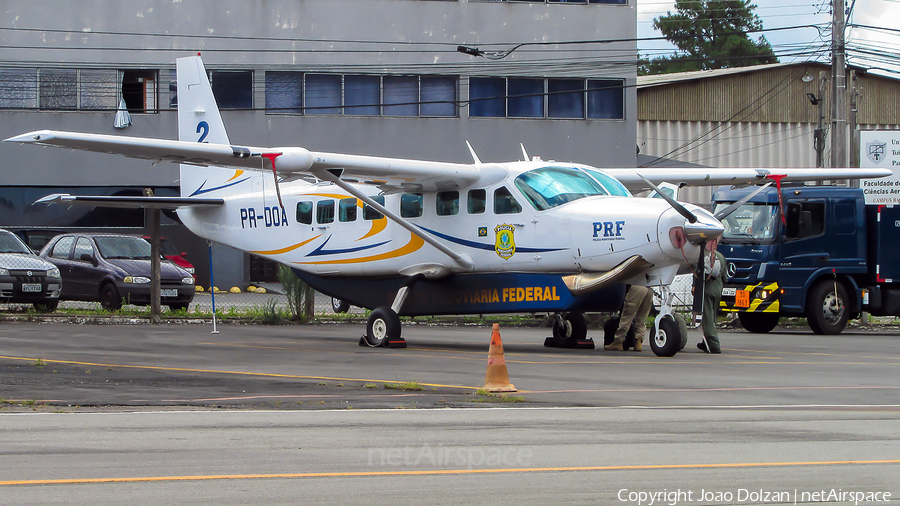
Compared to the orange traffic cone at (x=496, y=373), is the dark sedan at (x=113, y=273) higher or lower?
higher

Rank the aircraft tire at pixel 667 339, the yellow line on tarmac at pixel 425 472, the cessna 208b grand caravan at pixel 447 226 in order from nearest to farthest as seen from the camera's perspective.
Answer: the yellow line on tarmac at pixel 425 472, the cessna 208b grand caravan at pixel 447 226, the aircraft tire at pixel 667 339

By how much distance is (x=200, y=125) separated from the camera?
20.2 m

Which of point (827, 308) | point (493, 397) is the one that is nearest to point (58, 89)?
point (827, 308)

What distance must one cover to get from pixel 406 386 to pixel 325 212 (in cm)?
813

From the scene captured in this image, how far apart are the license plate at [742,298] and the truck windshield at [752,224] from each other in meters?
1.18

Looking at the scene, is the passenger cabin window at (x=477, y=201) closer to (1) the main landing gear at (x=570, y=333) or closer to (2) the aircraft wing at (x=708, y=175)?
(1) the main landing gear at (x=570, y=333)

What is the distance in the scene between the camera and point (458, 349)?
16172mm

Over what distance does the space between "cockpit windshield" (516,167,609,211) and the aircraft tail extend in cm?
663

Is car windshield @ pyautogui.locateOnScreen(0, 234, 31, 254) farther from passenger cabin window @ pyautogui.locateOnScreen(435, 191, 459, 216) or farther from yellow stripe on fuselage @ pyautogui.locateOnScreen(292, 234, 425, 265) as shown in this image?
passenger cabin window @ pyautogui.locateOnScreen(435, 191, 459, 216)

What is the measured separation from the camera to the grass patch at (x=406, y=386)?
10375 millimetres

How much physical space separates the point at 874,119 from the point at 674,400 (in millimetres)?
39420

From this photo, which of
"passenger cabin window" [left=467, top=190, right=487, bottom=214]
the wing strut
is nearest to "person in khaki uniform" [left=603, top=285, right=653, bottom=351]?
the wing strut

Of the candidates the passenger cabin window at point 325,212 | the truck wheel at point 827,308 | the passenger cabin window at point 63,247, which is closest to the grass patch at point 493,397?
the passenger cabin window at point 325,212

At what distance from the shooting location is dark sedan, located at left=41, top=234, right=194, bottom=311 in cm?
2225
